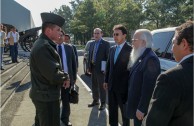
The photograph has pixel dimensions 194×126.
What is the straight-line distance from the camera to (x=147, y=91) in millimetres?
3852

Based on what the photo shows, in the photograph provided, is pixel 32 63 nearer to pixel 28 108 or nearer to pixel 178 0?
pixel 28 108

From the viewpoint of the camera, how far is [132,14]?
49.0 metres

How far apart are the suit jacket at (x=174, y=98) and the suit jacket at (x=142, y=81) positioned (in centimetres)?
176

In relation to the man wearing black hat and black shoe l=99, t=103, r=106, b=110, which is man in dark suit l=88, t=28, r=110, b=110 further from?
the man wearing black hat

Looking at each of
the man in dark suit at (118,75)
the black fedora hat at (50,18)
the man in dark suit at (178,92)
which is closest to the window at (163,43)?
the man in dark suit at (118,75)

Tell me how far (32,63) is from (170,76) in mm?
2187

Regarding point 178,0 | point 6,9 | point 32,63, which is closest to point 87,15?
point 178,0

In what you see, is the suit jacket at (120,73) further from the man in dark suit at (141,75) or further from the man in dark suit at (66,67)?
the man in dark suit at (66,67)

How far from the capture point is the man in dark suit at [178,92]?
1.96 meters

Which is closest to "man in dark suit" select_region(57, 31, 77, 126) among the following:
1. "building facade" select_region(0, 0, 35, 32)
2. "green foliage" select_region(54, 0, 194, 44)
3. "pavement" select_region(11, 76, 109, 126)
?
"pavement" select_region(11, 76, 109, 126)

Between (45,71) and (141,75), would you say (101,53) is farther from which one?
(45,71)

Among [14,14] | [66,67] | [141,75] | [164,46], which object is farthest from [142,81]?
[14,14]

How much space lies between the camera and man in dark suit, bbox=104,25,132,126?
203 inches

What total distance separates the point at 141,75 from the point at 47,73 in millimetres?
1182
